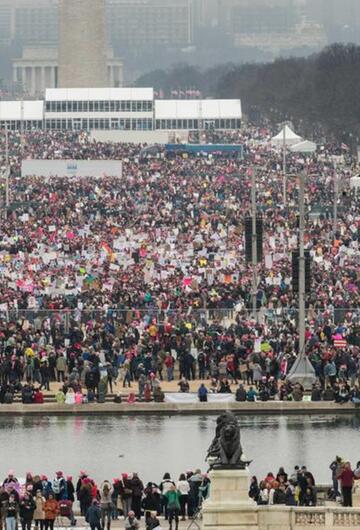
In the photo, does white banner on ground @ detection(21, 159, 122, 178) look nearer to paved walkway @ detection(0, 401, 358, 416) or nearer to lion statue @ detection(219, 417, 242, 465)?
paved walkway @ detection(0, 401, 358, 416)

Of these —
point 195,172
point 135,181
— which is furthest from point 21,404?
point 195,172

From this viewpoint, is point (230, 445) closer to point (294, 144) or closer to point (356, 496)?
point (356, 496)

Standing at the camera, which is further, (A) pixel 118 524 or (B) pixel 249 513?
(A) pixel 118 524

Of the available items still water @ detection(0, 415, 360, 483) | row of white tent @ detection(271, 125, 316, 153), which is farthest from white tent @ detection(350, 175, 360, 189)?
still water @ detection(0, 415, 360, 483)

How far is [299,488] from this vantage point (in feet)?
172

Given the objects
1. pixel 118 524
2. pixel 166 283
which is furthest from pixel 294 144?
pixel 118 524

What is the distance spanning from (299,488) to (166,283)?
34314mm

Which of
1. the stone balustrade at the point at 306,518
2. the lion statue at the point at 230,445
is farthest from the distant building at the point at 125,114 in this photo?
the stone balustrade at the point at 306,518

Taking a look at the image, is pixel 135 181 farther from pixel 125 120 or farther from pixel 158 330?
pixel 125 120

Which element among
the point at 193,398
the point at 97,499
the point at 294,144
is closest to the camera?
the point at 97,499

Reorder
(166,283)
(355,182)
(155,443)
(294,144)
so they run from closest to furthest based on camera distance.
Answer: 1. (155,443)
2. (166,283)
3. (355,182)
4. (294,144)

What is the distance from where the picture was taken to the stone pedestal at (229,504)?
47.1 meters

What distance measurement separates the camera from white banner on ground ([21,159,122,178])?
131875 mm

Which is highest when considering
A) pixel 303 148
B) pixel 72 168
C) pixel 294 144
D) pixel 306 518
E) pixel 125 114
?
pixel 125 114
